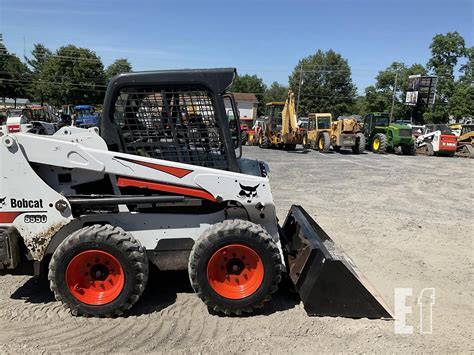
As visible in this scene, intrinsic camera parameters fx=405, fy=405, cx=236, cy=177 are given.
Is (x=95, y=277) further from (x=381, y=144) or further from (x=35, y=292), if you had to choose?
(x=381, y=144)

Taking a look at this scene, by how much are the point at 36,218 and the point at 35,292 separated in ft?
3.34

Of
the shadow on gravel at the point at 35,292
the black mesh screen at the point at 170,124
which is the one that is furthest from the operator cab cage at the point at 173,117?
the shadow on gravel at the point at 35,292

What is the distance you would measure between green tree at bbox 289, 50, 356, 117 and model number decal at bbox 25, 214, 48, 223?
222 feet

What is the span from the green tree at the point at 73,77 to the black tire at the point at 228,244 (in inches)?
1869

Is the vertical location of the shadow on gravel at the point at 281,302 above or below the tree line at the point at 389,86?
below

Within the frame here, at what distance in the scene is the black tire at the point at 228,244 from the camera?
3.71m

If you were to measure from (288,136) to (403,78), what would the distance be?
41.8 meters

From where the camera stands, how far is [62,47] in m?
52.1

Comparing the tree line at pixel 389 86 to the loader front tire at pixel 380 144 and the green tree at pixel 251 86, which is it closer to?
the green tree at pixel 251 86

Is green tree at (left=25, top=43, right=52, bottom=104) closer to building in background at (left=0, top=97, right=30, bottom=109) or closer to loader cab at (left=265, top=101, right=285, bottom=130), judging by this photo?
building in background at (left=0, top=97, right=30, bottom=109)

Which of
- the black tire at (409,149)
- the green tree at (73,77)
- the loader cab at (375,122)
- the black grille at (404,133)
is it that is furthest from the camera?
the green tree at (73,77)

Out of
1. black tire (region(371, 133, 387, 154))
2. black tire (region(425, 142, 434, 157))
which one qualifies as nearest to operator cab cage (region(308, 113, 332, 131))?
black tire (region(371, 133, 387, 154))

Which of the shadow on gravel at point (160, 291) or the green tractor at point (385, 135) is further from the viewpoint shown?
the green tractor at point (385, 135)

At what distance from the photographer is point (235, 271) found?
386 centimetres
